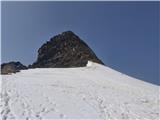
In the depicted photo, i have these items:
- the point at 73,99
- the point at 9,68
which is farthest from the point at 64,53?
the point at 73,99

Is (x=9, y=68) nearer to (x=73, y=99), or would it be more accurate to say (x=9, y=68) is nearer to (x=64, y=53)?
(x=73, y=99)

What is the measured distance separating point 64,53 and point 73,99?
28773 millimetres

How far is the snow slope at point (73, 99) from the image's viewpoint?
662 inches

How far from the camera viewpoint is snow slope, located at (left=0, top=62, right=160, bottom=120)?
1681 centimetres

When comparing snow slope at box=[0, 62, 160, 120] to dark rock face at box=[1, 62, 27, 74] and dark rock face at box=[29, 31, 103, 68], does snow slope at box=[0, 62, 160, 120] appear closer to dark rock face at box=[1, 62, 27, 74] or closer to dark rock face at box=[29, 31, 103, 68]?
dark rock face at box=[1, 62, 27, 74]

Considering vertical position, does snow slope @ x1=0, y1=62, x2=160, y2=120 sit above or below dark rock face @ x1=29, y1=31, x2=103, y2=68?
above

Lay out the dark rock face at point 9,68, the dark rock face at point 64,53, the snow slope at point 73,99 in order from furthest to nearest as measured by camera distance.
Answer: the dark rock face at point 64,53
the dark rock face at point 9,68
the snow slope at point 73,99

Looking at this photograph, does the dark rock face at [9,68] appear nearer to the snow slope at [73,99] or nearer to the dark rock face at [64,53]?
the dark rock face at [64,53]

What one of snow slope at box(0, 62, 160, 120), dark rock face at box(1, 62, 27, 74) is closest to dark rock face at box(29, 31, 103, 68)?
dark rock face at box(1, 62, 27, 74)

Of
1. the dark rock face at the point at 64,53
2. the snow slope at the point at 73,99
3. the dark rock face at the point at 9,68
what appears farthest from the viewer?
the dark rock face at the point at 64,53

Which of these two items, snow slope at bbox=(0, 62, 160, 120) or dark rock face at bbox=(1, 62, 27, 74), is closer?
snow slope at bbox=(0, 62, 160, 120)

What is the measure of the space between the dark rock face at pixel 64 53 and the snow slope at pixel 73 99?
59.1ft

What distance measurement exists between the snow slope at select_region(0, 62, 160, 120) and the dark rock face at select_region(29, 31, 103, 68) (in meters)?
18.0

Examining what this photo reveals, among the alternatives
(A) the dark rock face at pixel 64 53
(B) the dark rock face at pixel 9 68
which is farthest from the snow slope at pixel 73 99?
(A) the dark rock face at pixel 64 53
